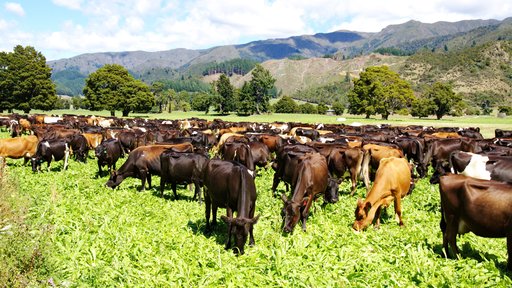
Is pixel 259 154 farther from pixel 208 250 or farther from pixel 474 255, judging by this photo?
pixel 474 255

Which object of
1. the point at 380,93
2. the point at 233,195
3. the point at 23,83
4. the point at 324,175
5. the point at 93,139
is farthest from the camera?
the point at 380,93

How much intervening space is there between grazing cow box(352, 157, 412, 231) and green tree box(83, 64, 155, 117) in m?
82.4

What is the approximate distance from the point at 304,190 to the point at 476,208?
14.6 feet

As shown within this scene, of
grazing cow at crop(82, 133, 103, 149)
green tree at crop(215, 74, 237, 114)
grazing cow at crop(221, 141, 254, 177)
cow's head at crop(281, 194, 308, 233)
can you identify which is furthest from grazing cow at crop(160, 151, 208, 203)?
green tree at crop(215, 74, 237, 114)

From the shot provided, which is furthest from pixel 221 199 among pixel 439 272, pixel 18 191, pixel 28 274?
pixel 18 191

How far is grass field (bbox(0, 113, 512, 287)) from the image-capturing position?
7043 millimetres

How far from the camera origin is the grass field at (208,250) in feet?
23.1

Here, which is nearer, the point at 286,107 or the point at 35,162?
the point at 35,162

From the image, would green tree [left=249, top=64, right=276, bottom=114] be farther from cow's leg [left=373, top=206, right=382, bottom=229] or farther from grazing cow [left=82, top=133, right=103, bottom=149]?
cow's leg [left=373, top=206, right=382, bottom=229]

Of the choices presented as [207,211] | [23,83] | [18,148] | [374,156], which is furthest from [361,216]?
[23,83]

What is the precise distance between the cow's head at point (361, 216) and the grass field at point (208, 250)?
0.23 metres

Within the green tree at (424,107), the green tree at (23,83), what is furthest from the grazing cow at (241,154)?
the green tree at (424,107)

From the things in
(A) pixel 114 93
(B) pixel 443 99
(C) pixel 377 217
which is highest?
(A) pixel 114 93

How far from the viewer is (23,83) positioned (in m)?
76.2
